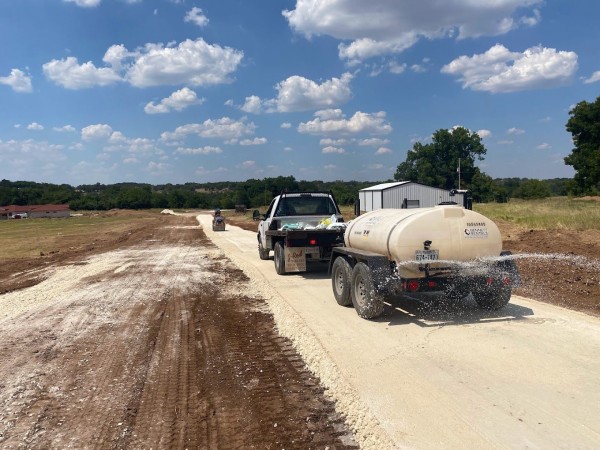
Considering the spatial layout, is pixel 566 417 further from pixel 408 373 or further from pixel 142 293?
pixel 142 293

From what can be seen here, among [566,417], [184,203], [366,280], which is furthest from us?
[184,203]

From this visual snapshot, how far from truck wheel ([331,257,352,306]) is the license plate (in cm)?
158

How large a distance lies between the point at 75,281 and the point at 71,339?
20.3ft

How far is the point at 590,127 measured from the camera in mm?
58969

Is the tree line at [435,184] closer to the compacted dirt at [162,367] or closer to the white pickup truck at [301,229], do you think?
the white pickup truck at [301,229]

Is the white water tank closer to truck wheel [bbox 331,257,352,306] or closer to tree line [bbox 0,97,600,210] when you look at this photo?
truck wheel [bbox 331,257,352,306]

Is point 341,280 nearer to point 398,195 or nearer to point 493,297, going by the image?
point 493,297

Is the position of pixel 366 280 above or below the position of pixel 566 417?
above

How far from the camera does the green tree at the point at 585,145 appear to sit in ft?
182

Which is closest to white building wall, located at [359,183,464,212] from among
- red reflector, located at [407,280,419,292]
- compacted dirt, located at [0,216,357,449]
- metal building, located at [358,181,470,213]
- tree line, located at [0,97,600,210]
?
metal building, located at [358,181,470,213]

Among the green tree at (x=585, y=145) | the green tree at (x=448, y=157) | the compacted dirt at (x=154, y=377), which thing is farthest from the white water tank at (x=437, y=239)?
the green tree at (x=448, y=157)

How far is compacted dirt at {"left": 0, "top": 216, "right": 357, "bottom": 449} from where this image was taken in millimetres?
3982

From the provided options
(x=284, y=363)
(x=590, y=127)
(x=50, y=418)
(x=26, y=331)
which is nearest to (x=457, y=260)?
(x=284, y=363)

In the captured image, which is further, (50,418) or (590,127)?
(590,127)
